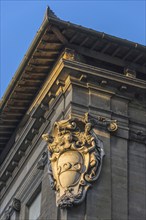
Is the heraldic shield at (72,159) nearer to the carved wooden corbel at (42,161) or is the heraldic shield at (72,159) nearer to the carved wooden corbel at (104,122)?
the carved wooden corbel at (104,122)

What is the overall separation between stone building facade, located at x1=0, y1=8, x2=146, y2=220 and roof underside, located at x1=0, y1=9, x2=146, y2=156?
0.13ft

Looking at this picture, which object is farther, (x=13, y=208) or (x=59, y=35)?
(x=13, y=208)

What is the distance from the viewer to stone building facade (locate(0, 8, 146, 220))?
32.9 m

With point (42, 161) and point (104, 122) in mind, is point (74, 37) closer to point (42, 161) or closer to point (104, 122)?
point (104, 122)

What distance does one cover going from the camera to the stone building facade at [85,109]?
108ft

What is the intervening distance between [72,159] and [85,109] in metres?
2.53

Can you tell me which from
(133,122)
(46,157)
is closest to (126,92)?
(133,122)

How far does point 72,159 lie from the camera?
1298 inches

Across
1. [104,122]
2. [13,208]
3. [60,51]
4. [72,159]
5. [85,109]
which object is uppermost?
[60,51]

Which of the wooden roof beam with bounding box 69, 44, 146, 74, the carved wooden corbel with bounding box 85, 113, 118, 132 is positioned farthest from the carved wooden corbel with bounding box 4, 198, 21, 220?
the wooden roof beam with bounding box 69, 44, 146, 74

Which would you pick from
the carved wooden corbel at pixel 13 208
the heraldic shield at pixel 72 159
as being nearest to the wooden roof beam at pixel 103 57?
the heraldic shield at pixel 72 159

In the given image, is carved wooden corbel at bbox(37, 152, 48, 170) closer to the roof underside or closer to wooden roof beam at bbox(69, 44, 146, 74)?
the roof underside

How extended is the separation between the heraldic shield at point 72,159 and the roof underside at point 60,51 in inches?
146

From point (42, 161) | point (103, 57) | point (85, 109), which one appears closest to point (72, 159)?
point (85, 109)
